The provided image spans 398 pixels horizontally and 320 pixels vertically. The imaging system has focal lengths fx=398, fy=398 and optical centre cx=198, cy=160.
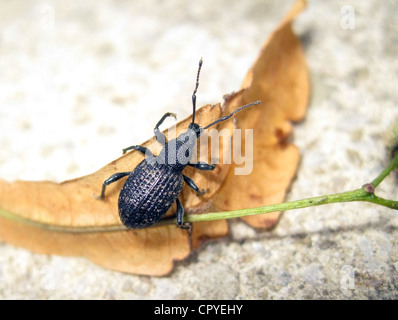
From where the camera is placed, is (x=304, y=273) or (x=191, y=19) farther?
(x=191, y=19)

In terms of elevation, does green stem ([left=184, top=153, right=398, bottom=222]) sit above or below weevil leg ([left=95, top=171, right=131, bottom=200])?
below

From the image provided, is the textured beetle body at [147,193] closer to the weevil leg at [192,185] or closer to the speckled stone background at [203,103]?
the weevil leg at [192,185]

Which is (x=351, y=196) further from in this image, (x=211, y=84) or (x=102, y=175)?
(x=211, y=84)

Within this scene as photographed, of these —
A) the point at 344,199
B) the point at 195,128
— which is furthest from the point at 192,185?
the point at 344,199

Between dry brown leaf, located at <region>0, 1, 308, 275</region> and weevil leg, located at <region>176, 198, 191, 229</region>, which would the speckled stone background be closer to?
dry brown leaf, located at <region>0, 1, 308, 275</region>

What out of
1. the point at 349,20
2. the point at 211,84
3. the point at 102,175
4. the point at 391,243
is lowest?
the point at 391,243

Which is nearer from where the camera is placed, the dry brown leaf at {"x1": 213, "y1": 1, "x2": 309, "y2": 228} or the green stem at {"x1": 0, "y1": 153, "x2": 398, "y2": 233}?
the green stem at {"x1": 0, "y1": 153, "x2": 398, "y2": 233}

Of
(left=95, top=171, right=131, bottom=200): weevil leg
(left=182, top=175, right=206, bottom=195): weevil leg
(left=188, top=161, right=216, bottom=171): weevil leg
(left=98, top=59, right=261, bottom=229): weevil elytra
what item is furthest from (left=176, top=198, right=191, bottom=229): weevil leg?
(left=95, top=171, right=131, bottom=200): weevil leg
